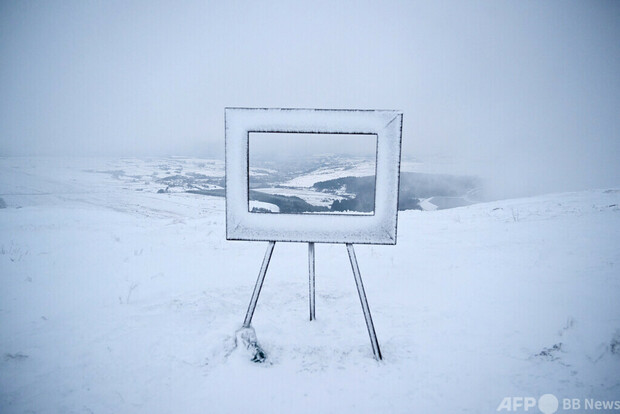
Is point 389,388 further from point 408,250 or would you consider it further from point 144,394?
point 408,250

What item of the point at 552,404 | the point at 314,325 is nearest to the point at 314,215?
the point at 314,325

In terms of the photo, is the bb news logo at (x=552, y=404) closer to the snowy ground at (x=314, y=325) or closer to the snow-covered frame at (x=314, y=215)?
the snowy ground at (x=314, y=325)

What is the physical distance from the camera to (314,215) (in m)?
2.90

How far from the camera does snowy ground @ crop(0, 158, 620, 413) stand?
2.38 metres

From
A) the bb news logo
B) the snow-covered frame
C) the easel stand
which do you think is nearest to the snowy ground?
the bb news logo

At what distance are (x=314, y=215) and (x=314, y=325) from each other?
154cm

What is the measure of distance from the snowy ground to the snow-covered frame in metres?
1.30

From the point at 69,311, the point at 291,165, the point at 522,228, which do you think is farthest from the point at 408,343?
the point at 522,228

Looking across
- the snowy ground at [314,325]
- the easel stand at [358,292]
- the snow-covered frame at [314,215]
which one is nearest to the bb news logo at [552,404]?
the snowy ground at [314,325]

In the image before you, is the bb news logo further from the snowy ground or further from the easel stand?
the easel stand

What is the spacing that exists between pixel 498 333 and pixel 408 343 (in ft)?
3.50

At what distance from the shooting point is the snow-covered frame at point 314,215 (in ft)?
8.78

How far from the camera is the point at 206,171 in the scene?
23500 millimetres

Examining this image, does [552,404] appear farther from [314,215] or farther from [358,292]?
[314,215]
